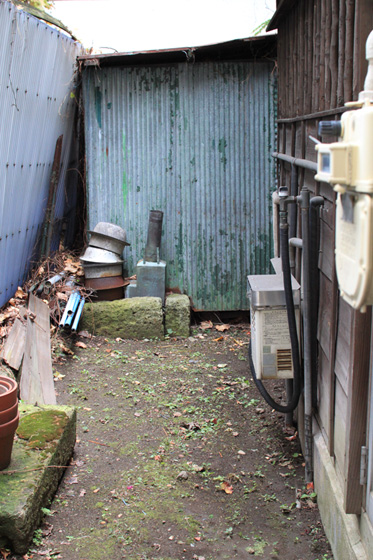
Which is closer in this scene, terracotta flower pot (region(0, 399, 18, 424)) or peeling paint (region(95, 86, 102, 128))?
terracotta flower pot (region(0, 399, 18, 424))

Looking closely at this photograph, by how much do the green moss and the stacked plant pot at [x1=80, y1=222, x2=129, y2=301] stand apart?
3987 mm

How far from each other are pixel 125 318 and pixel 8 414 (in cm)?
465

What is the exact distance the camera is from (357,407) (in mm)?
3463

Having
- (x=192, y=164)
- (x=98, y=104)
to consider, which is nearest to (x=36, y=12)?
(x=98, y=104)

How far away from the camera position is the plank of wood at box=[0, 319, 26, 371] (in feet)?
19.7

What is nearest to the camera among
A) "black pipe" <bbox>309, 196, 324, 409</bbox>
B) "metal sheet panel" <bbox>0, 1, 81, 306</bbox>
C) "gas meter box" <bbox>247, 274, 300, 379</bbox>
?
"black pipe" <bbox>309, 196, 324, 409</bbox>

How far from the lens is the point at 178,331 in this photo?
9.18 m

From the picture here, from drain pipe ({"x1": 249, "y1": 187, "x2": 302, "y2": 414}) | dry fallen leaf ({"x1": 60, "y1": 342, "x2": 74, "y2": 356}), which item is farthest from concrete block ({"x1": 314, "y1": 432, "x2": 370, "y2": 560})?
dry fallen leaf ({"x1": 60, "y1": 342, "x2": 74, "y2": 356})

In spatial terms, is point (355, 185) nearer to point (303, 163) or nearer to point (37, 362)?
point (303, 163)

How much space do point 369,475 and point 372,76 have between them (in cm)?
228

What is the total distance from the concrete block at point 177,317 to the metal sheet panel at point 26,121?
2297 mm

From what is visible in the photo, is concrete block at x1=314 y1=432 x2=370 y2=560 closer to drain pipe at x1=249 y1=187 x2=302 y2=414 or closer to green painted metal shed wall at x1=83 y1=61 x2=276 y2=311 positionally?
drain pipe at x1=249 y1=187 x2=302 y2=414

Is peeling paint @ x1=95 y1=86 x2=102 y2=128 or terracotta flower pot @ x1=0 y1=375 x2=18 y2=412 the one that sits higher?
peeling paint @ x1=95 y1=86 x2=102 y2=128

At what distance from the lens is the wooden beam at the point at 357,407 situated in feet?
11.2
